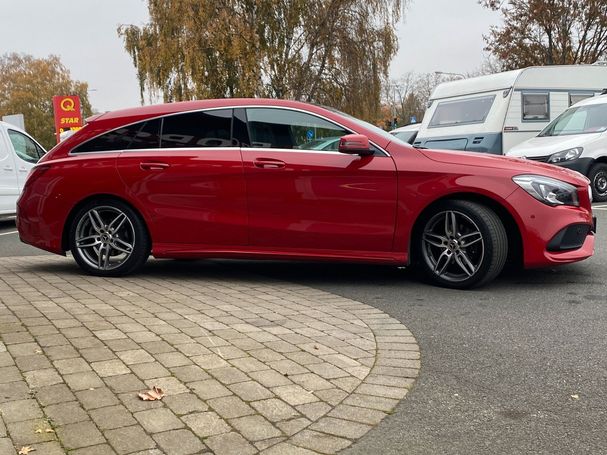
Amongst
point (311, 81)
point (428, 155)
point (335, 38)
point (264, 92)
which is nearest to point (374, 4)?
point (335, 38)

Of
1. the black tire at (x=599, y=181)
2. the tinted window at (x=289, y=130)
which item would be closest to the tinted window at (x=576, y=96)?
the black tire at (x=599, y=181)

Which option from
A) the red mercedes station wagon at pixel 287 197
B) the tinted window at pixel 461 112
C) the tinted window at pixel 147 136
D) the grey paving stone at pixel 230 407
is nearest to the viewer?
the grey paving stone at pixel 230 407

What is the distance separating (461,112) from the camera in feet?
48.7

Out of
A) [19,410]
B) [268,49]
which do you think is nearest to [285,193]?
[19,410]

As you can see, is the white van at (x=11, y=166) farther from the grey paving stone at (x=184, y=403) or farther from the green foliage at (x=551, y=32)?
the green foliage at (x=551, y=32)

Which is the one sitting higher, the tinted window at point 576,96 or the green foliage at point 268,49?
the green foliage at point 268,49

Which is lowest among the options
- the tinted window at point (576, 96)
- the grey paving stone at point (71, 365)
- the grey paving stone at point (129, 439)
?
the grey paving stone at point (129, 439)

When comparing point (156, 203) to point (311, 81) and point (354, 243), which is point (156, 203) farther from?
point (311, 81)

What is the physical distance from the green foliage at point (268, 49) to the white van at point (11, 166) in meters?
11.2

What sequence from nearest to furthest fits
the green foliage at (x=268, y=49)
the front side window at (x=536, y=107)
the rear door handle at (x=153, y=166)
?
the rear door handle at (x=153, y=166) → the front side window at (x=536, y=107) → the green foliage at (x=268, y=49)

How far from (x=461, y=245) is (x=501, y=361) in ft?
5.98

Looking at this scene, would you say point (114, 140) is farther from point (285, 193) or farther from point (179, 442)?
point (179, 442)

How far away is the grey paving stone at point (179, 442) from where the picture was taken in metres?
2.37

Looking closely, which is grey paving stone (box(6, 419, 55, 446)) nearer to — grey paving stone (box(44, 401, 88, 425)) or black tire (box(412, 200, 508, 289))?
grey paving stone (box(44, 401, 88, 425))
